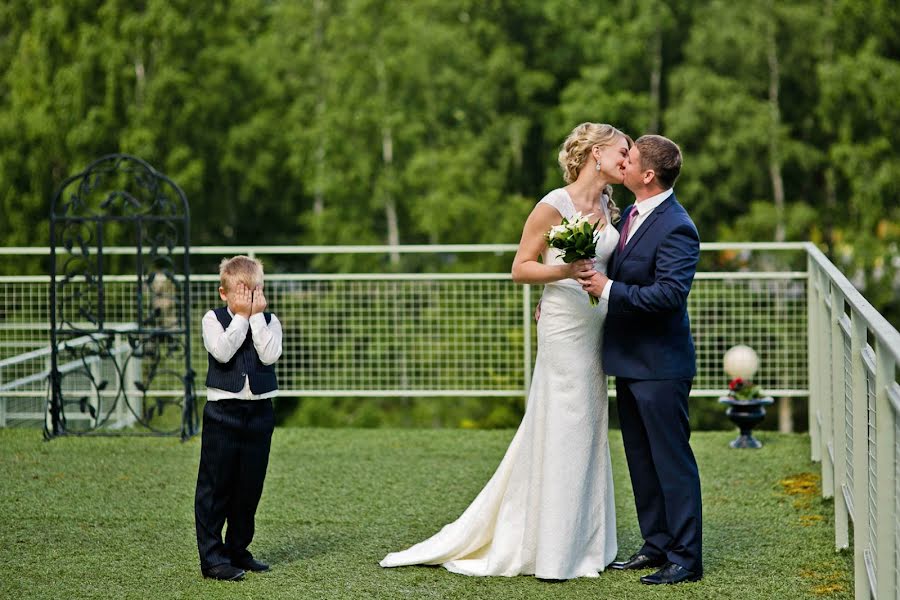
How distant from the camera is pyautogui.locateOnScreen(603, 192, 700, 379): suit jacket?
4.91 m

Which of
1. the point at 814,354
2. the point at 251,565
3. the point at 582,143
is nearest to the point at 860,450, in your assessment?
the point at 582,143

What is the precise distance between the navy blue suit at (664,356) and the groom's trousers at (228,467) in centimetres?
142

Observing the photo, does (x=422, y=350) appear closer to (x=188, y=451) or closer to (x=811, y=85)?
(x=188, y=451)

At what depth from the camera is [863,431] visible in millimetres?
4535

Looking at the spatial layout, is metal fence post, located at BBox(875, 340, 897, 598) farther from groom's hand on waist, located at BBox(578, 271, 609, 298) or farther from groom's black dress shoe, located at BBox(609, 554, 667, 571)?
groom's black dress shoe, located at BBox(609, 554, 667, 571)

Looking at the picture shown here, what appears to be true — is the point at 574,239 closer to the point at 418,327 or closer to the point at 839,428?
the point at 839,428

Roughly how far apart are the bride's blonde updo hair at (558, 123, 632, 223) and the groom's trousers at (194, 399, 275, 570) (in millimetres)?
1553

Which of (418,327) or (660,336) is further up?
(660,336)

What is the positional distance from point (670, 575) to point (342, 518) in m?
1.93

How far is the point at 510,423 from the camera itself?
13281 millimetres

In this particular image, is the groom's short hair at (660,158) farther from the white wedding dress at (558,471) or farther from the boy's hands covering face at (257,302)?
the boy's hands covering face at (257,302)

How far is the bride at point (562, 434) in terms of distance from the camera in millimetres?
5191

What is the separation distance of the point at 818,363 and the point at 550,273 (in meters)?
3.24

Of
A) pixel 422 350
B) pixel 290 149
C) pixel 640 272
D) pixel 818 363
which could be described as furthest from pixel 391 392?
pixel 290 149
